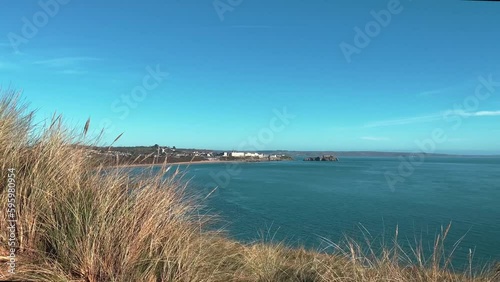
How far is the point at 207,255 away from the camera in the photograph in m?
3.97

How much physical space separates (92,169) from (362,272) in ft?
11.4

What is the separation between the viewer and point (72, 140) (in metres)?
5.22

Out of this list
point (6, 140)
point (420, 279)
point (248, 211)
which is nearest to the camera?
point (420, 279)

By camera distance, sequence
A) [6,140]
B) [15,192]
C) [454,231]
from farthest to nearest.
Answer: [454,231], [6,140], [15,192]

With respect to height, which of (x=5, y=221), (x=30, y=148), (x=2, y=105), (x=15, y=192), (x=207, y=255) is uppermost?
(x=2, y=105)

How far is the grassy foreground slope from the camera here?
3258mm

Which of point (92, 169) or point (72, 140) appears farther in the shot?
point (72, 140)

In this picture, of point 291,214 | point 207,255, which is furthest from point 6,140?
point 291,214

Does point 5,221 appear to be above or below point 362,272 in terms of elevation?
above

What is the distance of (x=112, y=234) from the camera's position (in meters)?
3.40

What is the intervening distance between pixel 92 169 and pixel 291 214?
20.9 meters

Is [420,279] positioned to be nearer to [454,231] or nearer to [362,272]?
[362,272]

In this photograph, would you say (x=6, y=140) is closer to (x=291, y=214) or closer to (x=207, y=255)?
(x=207, y=255)

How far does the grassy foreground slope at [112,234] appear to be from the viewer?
128 inches
